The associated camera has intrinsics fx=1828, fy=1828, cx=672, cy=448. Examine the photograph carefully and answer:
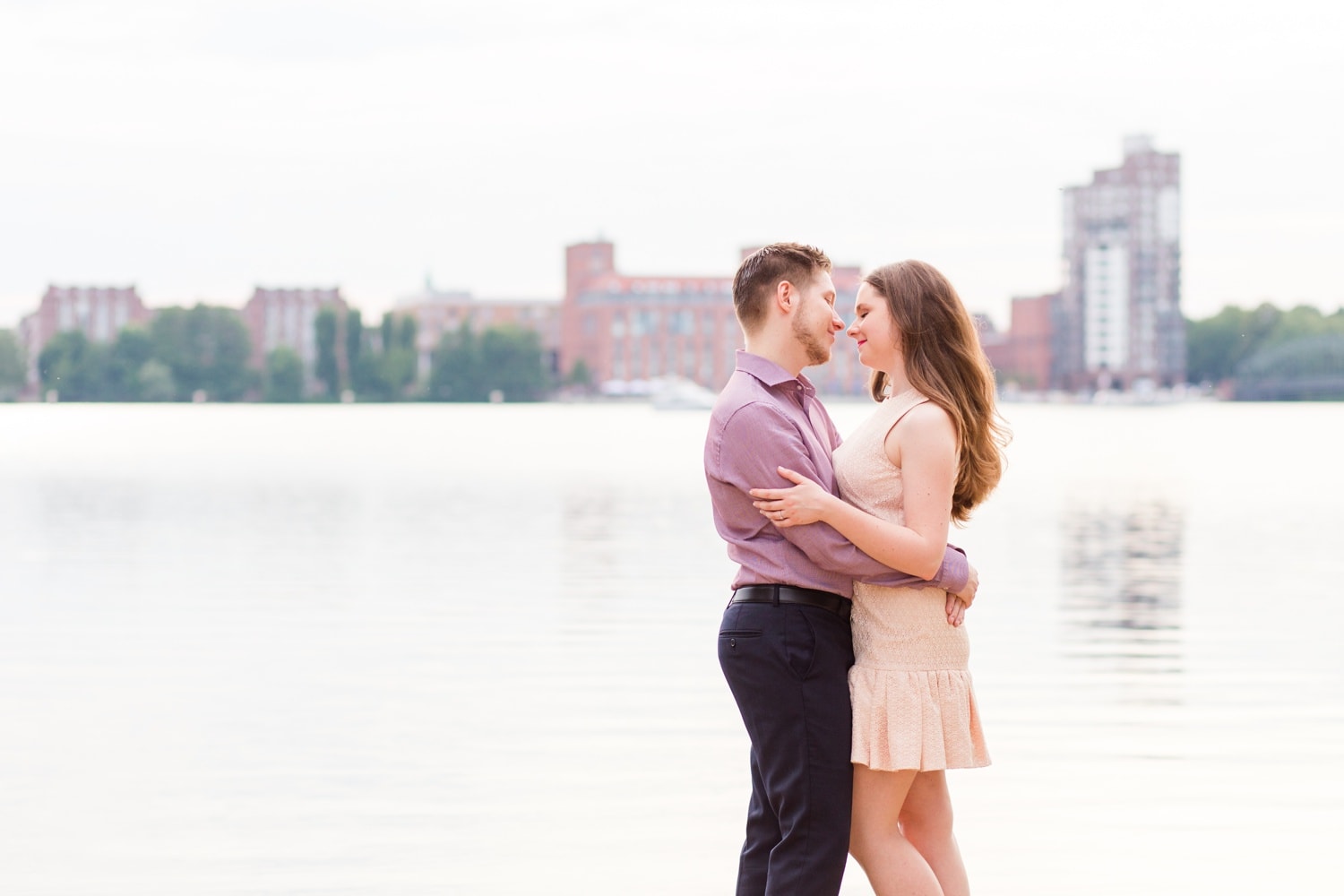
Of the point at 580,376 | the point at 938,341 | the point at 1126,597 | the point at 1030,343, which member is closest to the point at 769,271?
the point at 938,341

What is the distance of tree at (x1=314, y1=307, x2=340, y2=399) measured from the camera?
164 metres

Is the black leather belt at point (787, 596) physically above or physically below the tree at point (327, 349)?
below

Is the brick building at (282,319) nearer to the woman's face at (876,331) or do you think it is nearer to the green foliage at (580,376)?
the green foliage at (580,376)

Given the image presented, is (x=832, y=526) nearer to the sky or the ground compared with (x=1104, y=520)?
nearer to the sky

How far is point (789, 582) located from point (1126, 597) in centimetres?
1062

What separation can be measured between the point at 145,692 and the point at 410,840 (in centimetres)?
343

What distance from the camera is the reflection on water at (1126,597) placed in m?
10.4

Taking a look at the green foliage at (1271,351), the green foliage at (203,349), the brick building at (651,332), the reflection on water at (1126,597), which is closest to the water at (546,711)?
the reflection on water at (1126,597)

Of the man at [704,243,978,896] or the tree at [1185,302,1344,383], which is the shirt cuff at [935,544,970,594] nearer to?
the man at [704,243,978,896]

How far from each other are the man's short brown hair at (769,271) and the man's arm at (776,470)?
26 cm

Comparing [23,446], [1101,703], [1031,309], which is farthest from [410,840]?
[1031,309]

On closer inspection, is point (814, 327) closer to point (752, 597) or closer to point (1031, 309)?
point (752, 597)

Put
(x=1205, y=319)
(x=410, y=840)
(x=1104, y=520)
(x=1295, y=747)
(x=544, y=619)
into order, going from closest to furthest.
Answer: (x=410, y=840), (x=1295, y=747), (x=544, y=619), (x=1104, y=520), (x=1205, y=319)

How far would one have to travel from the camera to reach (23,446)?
186ft
